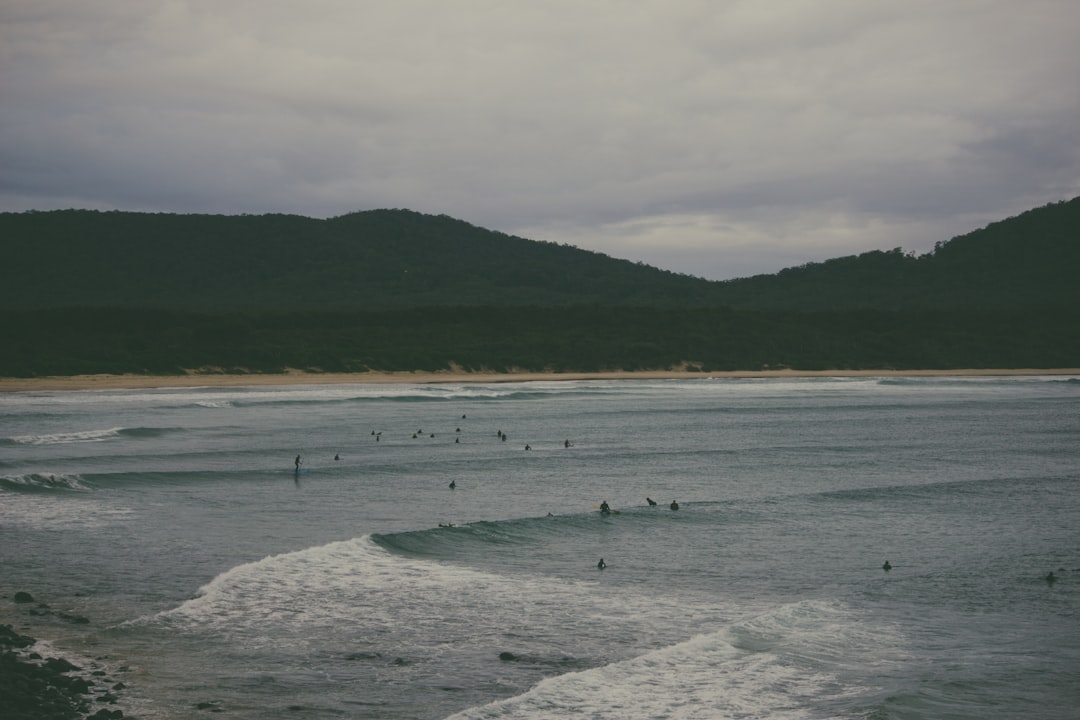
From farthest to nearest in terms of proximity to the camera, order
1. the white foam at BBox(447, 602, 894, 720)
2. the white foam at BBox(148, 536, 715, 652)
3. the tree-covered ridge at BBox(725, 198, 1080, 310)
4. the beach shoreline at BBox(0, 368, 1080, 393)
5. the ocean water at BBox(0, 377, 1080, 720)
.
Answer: the tree-covered ridge at BBox(725, 198, 1080, 310) → the beach shoreline at BBox(0, 368, 1080, 393) → the white foam at BBox(148, 536, 715, 652) → the ocean water at BBox(0, 377, 1080, 720) → the white foam at BBox(447, 602, 894, 720)

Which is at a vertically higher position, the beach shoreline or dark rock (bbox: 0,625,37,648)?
the beach shoreline

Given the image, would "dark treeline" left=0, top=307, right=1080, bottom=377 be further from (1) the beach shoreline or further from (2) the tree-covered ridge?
(2) the tree-covered ridge

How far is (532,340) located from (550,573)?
83.6 m

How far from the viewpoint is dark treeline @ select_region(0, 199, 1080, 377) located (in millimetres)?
90375

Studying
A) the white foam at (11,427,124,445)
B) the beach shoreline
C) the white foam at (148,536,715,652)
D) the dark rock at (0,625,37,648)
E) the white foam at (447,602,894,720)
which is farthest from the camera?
the beach shoreline

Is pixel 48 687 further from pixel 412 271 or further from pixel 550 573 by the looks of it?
pixel 412 271

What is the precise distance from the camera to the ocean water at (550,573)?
1413cm

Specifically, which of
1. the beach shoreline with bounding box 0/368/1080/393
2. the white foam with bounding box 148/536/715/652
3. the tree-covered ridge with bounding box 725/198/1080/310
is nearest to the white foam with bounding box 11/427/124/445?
the white foam with bounding box 148/536/715/652

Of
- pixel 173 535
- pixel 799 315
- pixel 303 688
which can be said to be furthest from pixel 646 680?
pixel 799 315

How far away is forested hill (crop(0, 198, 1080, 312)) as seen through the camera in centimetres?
13912

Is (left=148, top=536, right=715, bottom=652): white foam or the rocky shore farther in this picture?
(left=148, top=536, right=715, bottom=652): white foam

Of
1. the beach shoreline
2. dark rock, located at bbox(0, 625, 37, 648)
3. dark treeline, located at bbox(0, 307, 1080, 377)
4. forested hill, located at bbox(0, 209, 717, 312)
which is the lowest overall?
dark rock, located at bbox(0, 625, 37, 648)

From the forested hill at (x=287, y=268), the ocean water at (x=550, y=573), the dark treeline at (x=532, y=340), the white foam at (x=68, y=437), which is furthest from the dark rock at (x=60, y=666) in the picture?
the forested hill at (x=287, y=268)

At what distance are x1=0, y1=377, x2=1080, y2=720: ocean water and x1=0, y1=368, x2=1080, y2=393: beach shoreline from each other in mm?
29455
